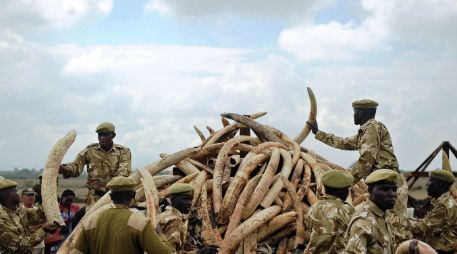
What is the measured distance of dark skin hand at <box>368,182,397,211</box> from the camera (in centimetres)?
520

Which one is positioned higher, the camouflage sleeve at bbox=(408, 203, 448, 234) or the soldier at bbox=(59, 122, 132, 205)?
the soldier at bbox=(59, 122, 132, 205)

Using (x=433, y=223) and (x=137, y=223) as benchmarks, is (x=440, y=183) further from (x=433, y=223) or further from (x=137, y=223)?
(x=137, y=223)

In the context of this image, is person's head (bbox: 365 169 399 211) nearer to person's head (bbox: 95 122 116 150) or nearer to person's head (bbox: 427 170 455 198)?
person's head (bbox: 427 170 455 198)

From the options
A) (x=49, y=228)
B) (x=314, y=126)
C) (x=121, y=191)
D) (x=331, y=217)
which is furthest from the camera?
(x=314, y=126)

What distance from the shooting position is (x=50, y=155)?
29.6 ft

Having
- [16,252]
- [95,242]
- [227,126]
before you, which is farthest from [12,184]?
[227,126]

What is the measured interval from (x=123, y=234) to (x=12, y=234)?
2.43m

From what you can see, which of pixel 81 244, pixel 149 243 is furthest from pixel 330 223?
pixel 81 244

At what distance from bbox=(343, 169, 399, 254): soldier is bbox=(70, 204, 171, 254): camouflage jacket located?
1.58 m

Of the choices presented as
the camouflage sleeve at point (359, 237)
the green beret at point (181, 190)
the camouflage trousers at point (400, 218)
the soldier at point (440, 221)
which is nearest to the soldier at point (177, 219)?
the green beret at point (181, 190)

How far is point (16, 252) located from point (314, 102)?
5515 mm

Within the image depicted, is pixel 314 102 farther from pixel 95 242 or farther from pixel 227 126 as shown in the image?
pixel 95 242

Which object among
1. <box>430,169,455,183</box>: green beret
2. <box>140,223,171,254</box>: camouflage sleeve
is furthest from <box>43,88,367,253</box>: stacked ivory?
<box>140,223,171,254</box>: camouflage sleeve

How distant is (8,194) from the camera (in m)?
7.34
